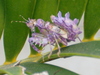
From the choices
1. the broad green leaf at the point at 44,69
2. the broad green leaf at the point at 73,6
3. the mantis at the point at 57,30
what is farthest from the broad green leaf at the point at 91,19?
the broad green leaf at the point at 44,69

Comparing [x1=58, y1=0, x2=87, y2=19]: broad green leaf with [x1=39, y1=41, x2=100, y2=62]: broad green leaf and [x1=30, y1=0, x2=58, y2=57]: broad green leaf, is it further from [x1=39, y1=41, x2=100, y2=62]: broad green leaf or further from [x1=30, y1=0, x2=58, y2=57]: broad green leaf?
[x1=39, y1=41, x2=100, y2=62]: broad green leaf

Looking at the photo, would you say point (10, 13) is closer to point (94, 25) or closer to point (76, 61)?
point (94, 25)

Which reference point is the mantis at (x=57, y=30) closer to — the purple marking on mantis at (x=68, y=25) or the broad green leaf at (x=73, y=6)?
the purple marking on mantis at (x=68, y=25)


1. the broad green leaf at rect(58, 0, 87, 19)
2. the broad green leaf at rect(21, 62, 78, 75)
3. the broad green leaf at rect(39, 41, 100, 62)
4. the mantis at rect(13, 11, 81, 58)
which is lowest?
the broad green leaf at rect(21, 62, 78, 75)

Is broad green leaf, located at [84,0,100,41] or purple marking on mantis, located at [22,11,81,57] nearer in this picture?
purple marking on mantis, located at [22,11,81,57]

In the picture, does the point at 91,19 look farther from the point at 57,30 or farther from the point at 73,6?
the point at 57,30

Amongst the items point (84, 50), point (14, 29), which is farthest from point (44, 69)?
point (14, 29)

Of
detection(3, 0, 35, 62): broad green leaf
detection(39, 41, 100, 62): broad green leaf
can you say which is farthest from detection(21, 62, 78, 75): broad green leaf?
detection(3, 0, 35, 62): broad green leaf

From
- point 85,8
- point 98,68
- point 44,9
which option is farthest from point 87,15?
Result: point 98,68
